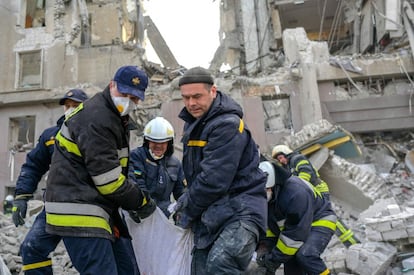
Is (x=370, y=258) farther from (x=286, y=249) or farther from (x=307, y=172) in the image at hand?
(x=286, y=249)

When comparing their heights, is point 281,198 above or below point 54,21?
below

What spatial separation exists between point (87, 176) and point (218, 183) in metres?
0.82

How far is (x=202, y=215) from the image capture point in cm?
216

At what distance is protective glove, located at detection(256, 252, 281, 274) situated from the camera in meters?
3.02

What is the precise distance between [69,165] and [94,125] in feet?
0.99

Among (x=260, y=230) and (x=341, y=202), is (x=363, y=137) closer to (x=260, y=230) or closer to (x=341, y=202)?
(x=341, y=202)

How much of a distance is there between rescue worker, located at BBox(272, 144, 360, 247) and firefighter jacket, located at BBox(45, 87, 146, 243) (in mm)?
3337

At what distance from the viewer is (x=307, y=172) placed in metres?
5.00

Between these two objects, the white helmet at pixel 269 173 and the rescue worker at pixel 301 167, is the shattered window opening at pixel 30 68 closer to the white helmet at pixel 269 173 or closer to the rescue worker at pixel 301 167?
the rescue worker at pixel 301 167

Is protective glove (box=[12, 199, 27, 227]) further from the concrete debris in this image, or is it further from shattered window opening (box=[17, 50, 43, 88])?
shattered window opening (box=[17, 50, 43, 88])

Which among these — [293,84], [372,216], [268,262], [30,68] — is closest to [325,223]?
[268,262]

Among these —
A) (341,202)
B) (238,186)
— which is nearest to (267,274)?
(238,186)

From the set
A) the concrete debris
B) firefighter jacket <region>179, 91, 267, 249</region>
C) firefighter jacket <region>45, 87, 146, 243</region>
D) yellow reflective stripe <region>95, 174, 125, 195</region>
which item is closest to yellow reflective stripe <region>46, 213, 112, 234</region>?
firefighter jacket <region>45, 87, 146, 243</region>

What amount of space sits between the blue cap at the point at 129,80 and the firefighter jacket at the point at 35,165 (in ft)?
4.37
